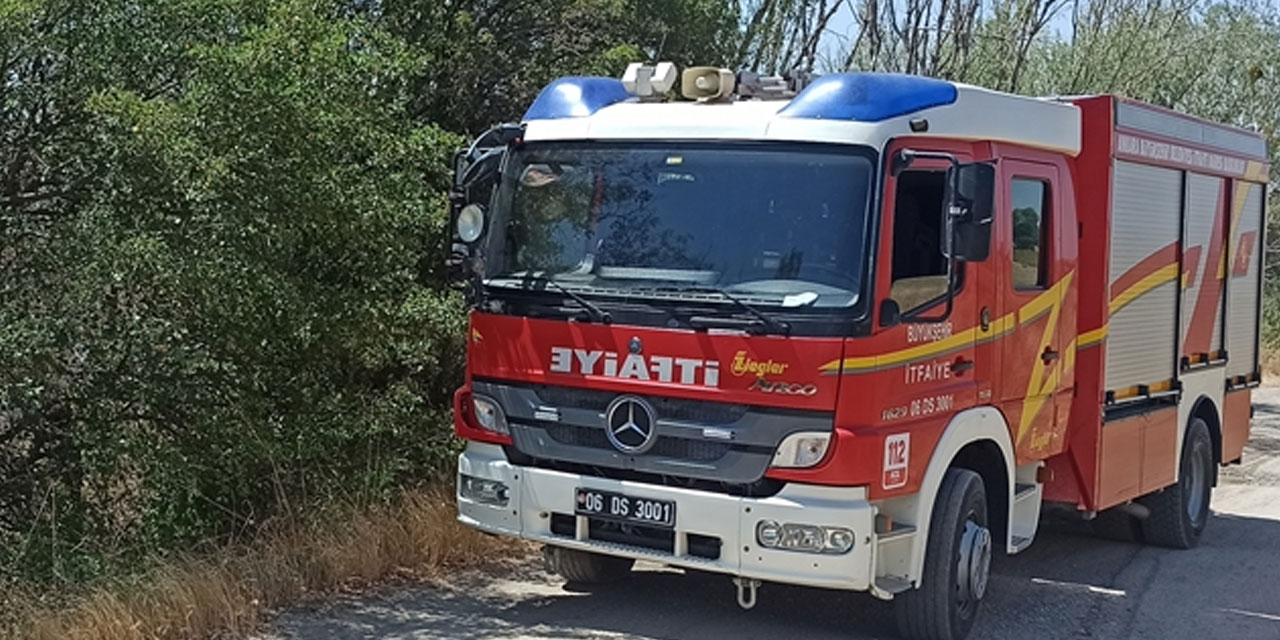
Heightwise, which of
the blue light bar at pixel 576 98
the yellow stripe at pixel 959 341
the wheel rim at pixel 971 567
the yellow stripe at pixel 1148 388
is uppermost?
the blue light bar at pixel 576 98

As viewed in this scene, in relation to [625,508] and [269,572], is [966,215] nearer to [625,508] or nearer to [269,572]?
[625,508]

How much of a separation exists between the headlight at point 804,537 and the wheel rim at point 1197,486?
472cm

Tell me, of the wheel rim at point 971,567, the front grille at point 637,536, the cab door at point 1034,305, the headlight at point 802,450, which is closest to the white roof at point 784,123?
the cab door at point 1034,305

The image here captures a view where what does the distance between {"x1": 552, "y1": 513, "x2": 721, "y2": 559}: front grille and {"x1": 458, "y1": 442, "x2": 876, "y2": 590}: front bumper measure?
0.01m

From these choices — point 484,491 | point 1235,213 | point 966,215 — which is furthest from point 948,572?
point 1235,213

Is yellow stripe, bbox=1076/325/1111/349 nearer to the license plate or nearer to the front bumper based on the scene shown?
the front bumper

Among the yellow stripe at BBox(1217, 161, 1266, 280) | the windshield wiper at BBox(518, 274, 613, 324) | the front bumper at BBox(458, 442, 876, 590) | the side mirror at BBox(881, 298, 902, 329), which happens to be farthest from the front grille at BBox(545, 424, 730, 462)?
the yellow stripe at BBox(1217, 161, 1266, 280)

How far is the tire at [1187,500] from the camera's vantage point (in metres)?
9.66

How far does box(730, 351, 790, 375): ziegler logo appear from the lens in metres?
6.08

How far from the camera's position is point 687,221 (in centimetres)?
652

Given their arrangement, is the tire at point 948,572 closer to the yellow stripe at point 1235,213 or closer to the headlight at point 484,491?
the headlight at point 484,491

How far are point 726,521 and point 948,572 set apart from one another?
4.02 ft

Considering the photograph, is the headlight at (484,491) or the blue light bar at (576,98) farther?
the blue light bar at (576,98)

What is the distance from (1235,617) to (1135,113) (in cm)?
298
